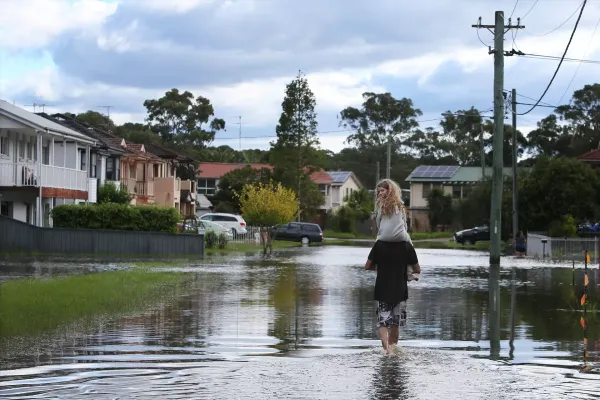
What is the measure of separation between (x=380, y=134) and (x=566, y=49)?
324 feet

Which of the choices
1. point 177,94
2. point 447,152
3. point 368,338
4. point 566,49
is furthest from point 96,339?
point 447,152

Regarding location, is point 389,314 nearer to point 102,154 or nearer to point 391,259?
point 391,259

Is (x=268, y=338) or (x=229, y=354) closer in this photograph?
(x=229, y=354)

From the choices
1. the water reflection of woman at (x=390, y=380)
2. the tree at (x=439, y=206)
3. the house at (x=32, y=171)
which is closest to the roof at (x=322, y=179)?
the tree at (x=439, y=206)

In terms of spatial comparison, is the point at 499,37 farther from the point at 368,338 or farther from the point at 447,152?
the point at 447,152

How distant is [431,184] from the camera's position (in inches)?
4306

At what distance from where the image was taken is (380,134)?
414 feet

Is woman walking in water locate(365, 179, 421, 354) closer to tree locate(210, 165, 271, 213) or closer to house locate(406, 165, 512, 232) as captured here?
tree locate(210, 165, 271, 213)

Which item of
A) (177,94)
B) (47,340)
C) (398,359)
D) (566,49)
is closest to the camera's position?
(398,359)

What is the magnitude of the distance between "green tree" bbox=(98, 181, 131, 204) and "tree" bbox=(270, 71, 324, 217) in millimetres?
26440

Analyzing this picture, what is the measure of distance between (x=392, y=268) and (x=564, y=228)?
148 ft

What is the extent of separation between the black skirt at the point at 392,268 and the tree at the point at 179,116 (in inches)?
Result: 4261

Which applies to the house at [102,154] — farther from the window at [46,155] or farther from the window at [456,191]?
the window at [456,191]

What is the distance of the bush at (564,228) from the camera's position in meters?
54.9
